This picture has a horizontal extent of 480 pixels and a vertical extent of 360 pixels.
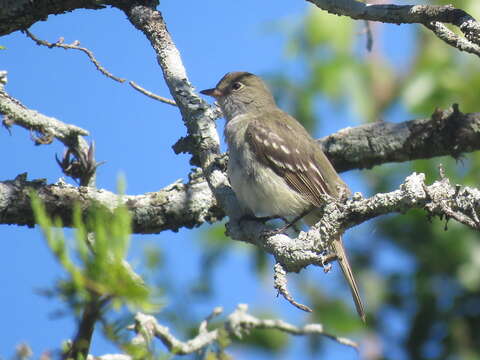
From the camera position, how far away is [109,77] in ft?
15.3

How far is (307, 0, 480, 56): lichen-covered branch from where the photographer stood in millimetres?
3399

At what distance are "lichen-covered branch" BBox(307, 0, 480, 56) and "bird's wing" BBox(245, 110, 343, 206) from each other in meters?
1.94

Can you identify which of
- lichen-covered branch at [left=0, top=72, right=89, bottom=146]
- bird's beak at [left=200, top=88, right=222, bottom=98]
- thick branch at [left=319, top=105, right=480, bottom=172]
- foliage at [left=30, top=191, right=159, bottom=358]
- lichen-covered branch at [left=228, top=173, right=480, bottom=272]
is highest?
bird's beak at [left=200, top=88, right=222, bottom=98]

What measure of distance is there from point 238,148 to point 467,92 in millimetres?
2763

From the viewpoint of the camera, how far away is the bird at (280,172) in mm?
5129

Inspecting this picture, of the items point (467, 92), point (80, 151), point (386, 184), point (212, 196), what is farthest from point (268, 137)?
point (467, 92)

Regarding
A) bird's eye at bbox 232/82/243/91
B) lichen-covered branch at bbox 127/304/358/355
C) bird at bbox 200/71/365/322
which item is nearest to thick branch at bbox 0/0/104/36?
bird at bbox 200/71/365/322

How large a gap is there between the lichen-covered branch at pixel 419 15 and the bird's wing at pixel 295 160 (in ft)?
6.35

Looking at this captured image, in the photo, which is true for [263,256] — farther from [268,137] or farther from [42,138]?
[42,138]

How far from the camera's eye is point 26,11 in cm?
440

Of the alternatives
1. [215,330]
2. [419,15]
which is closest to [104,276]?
[215,330]

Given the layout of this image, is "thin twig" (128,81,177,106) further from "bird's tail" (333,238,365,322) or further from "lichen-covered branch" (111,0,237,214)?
"bird's tail" (333,238,365,322)

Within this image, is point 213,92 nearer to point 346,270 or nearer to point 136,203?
point 136,203

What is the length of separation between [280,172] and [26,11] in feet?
7.46
